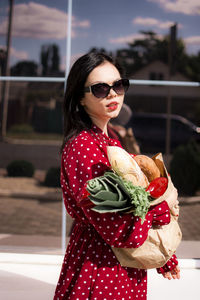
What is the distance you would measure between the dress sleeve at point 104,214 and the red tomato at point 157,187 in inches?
2.0

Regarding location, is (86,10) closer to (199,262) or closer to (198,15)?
(198,15)

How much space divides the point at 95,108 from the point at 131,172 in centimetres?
32

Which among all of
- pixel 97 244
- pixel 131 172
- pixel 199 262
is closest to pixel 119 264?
pixel 97 244

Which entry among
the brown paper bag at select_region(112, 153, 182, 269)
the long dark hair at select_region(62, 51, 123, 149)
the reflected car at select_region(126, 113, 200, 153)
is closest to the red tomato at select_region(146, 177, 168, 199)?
the brown paper bag at select_region(112, 153, 182, 269)

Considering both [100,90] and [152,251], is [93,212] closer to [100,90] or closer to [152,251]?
[152,251]

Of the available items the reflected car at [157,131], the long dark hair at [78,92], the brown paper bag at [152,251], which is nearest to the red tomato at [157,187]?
the brown paper bag at [152,251]

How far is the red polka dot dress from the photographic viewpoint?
126 centimetres

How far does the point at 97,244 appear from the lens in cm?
140

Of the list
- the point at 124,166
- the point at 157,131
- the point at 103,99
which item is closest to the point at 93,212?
the point at 124,166

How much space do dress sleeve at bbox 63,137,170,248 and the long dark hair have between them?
0.46 feet

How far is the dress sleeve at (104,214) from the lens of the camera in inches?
49.2

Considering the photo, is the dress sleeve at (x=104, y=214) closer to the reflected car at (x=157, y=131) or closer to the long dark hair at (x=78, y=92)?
the long dark hair at (x=78, y=92)

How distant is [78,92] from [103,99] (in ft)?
0.33

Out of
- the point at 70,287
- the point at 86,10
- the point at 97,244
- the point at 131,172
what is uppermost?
the point at 86,10
